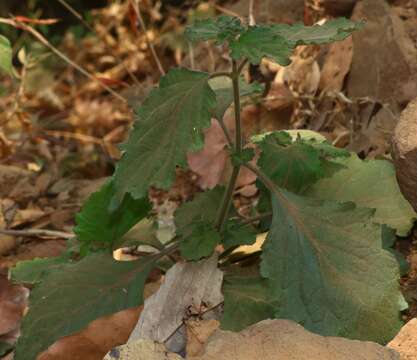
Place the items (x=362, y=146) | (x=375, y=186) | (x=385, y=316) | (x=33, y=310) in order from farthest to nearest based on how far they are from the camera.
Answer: (x=362, y=146) → (x=375, y=186) → (x=33, y=310) → (x=385, y=316)

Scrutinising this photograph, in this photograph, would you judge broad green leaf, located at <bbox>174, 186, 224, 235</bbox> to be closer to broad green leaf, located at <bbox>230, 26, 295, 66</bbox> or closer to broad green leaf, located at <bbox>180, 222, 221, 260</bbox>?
broad green leaf, located at <bbox>180, 222, 221, 260</bbox>

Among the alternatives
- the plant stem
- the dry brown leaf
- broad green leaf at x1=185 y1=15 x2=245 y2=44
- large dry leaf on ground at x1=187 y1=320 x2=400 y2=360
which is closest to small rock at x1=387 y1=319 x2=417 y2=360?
large dry leaf on ground at x1=187 y1=320 x2=400 y2=360

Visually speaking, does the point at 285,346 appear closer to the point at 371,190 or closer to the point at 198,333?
the point at 198,333

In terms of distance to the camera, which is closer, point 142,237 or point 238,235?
point 238,235

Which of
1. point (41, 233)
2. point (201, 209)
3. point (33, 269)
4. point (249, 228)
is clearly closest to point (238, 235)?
point (249, 228)

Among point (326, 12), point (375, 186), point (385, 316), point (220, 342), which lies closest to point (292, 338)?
point (220, 342)

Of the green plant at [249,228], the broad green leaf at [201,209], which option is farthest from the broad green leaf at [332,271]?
the broad green leaf at [201,209]

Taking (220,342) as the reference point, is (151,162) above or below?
above

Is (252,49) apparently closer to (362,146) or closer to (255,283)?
(255,283)
